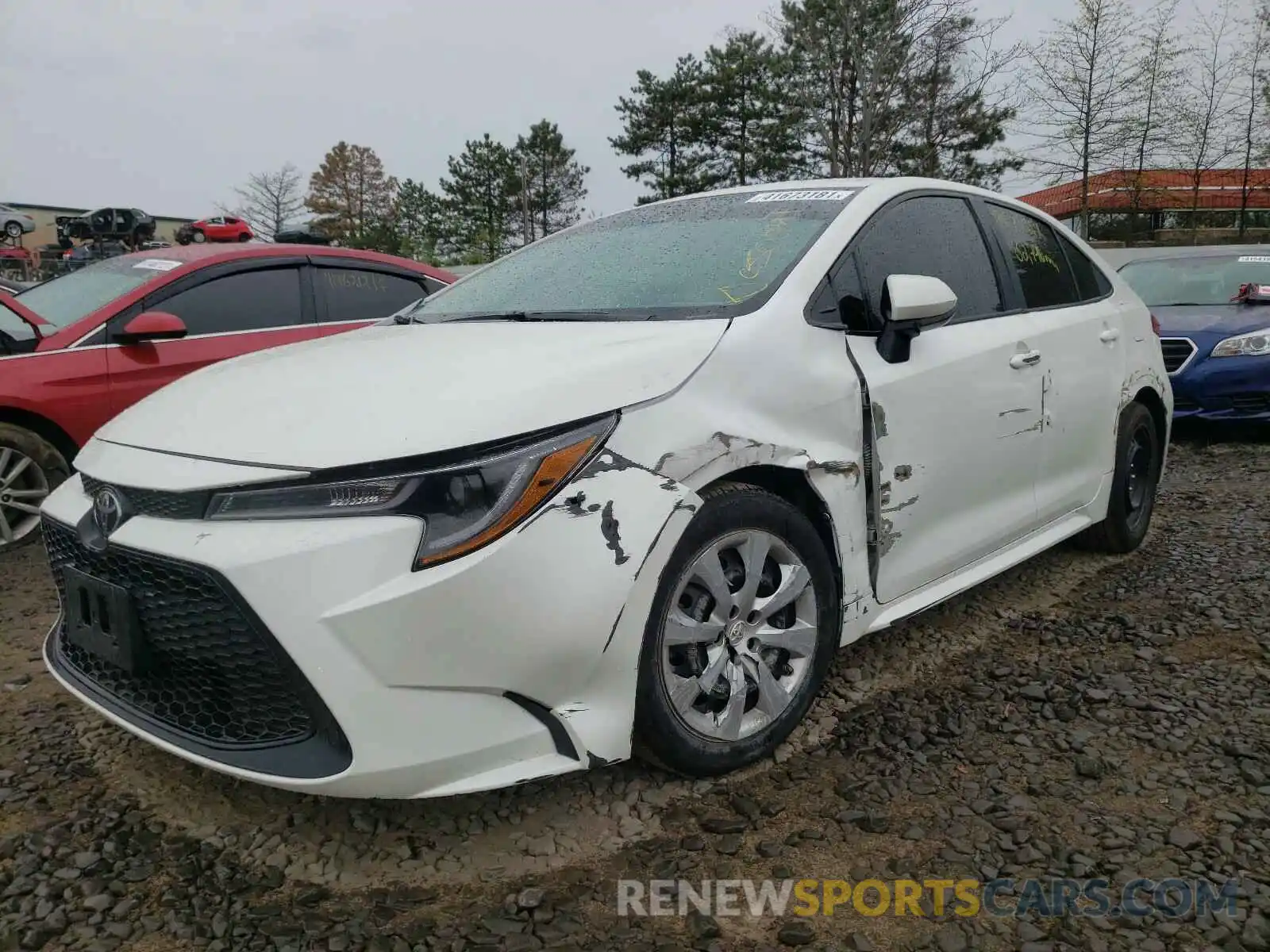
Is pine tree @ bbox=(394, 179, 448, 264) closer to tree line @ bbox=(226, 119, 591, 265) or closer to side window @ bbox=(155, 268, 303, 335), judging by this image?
tree line @ bbox=(226, 119, 591, 265)

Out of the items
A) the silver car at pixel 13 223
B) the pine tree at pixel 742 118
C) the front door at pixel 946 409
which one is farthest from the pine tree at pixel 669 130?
the front door at pixel 946 409

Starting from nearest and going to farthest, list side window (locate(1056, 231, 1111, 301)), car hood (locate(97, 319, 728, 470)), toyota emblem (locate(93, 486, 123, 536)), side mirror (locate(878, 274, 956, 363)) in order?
car hood (locate(97, 319, 728, 470)) → toyota emblem (locate(93, 486, 123, 536)) → side mirror (locate(878, 274, 956, 363)) → side window (locate(1056, 231, 1111, 301))

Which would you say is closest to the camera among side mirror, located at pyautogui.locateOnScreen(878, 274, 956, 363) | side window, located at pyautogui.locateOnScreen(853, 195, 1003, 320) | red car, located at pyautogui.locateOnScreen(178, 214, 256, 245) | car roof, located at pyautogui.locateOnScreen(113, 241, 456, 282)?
side mirror, located at pyautogui.locateOnScreen(878, 274, 956, 363)

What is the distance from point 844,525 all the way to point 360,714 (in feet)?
4.26

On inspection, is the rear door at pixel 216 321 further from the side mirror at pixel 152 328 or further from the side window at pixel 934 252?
the side window at pixel 934 252

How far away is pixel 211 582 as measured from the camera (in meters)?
1.67

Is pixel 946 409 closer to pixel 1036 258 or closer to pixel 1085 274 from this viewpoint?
pixel 1036 258

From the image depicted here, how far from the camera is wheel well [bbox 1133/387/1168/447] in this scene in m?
3.85

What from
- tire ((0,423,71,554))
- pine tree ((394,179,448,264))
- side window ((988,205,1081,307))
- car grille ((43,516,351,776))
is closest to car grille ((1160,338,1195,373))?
side window ((988,205,1081,307))

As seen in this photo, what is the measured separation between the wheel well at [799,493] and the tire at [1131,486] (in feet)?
6.39

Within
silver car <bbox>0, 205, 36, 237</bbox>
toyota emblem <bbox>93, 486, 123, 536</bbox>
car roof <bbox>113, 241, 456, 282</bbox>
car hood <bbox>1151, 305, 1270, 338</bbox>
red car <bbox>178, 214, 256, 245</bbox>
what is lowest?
car hood <bbox>1151, 305, 1270, 338</bbox>

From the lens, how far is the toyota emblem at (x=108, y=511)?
189 centimetres

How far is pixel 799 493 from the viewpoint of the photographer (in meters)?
2.29

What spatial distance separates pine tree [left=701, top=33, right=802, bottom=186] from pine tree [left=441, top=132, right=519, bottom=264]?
38.5 feet
